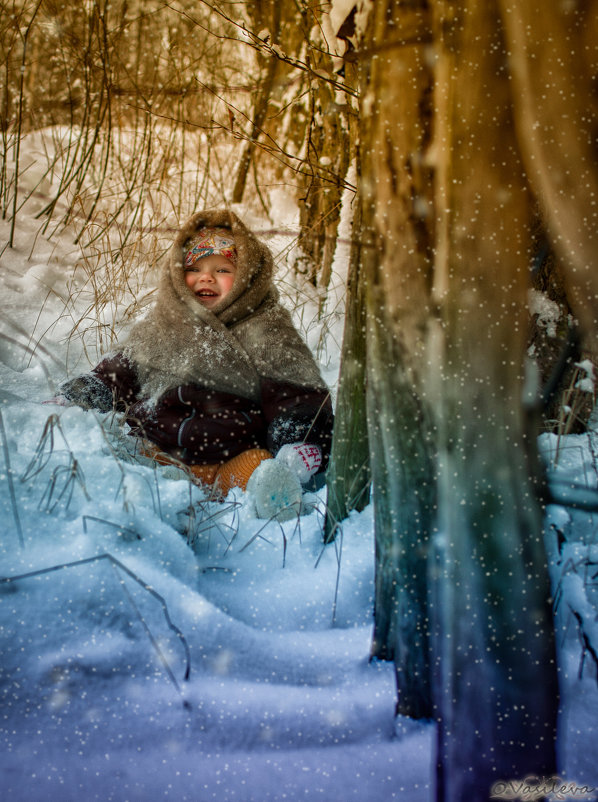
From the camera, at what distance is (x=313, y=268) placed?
11.6 ft

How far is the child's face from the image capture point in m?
2.37

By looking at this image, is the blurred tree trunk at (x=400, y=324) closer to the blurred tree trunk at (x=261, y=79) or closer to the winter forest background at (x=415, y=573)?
the winter forest background at (x=415, y=573)

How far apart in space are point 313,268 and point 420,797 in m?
2.97

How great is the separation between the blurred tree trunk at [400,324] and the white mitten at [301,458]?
0.85 m

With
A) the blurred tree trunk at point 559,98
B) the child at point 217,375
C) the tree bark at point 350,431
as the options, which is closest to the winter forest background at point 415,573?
the blurred tree trunk at point 559,98

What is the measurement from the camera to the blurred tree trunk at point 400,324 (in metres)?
0.97

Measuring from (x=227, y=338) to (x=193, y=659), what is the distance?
138 cm

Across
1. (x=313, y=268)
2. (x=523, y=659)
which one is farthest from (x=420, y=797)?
(x=313, y=268)

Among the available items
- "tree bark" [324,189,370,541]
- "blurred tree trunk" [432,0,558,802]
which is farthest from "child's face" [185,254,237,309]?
"blurred tree trunk" [432,0,558,802]

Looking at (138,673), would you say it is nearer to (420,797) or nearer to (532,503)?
(420,797)

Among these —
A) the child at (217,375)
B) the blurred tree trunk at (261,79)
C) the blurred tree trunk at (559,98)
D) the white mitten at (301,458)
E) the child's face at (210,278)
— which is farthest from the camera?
the blurred tree trunk at (261,79)

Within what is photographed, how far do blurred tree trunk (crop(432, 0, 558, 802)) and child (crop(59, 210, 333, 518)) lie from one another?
3.58 ft

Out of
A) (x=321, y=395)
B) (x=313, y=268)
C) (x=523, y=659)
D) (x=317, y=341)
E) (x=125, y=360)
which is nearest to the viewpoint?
(x=523, y=659)

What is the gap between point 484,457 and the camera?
1.01 metres
